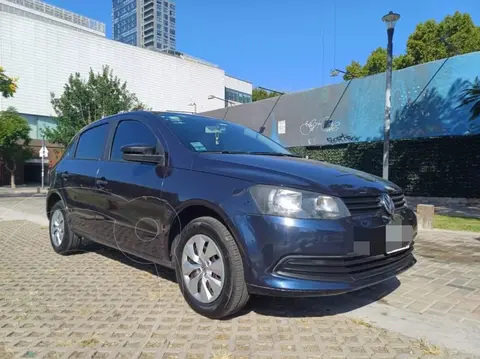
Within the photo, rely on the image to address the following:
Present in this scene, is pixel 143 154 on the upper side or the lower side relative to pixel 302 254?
upper

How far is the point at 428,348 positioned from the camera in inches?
107

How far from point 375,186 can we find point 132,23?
144726 millimetres

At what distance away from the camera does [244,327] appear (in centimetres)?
303

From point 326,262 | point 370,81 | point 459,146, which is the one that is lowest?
point 326,262

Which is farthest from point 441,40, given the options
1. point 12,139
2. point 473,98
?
point 12,139

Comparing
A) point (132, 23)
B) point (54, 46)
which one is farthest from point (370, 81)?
point (132, 23)

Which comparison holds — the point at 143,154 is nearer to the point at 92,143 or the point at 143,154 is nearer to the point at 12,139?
the point at 92,143

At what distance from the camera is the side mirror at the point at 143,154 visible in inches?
145

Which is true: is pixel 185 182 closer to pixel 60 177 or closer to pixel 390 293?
pixel 390 293

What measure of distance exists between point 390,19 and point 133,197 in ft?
29.0

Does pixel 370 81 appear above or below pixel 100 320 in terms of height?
above

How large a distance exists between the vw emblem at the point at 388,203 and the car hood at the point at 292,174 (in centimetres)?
6

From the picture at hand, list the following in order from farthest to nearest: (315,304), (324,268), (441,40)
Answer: (441,40) < (315,304) < (324,268)

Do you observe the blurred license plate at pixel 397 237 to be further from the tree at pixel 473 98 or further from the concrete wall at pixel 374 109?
the concrete wall at pixel 374 109
